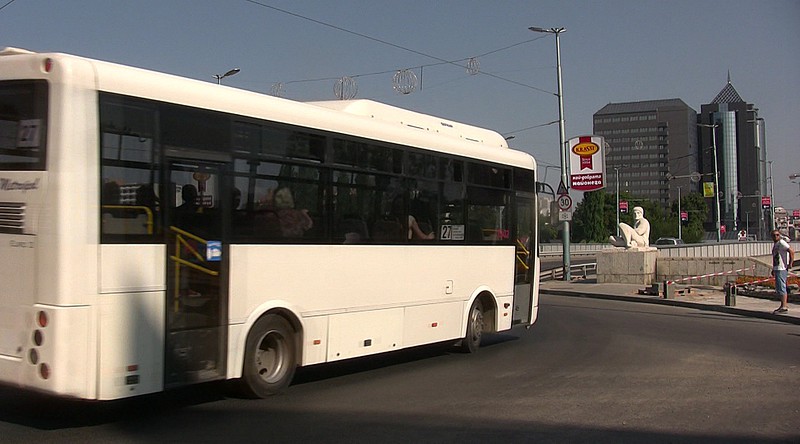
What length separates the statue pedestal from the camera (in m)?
30.1

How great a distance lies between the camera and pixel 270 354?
8727 mm

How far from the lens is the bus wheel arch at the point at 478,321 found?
12.6 meters

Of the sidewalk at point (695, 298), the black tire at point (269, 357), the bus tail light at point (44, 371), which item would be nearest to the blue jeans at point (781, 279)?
the sidewalk at point (695, 298)

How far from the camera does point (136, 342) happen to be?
7027 millimetres

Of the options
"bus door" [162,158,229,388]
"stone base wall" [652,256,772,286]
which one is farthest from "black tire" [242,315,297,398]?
"stone base wall" [652,256,772,286]

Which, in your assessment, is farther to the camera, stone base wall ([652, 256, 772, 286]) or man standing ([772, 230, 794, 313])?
stone base wall ([652, 256, 772, 286])

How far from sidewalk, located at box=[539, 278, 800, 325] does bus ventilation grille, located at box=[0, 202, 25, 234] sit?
1687cm

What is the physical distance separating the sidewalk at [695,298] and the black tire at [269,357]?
13834mm

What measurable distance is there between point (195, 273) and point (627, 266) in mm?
25270

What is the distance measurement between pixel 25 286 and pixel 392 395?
167 inches

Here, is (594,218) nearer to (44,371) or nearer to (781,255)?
(781,255)

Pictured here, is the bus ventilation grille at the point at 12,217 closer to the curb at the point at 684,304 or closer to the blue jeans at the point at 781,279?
the curb at the point at 684,304

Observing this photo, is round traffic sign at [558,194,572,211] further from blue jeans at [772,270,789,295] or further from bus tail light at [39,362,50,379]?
bus tail light at [39,362,50,379]

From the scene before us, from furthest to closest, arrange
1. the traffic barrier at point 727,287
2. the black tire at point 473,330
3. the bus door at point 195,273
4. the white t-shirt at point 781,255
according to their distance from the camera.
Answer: the traffic barrier at point 727,287 → the white t-shirt at point 781,255 → the black tire at point 473,330 → the bus door at point 195,273
